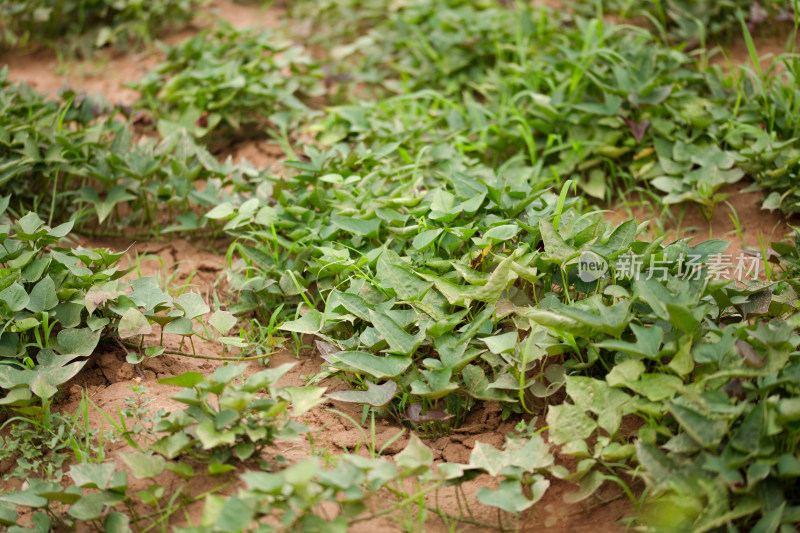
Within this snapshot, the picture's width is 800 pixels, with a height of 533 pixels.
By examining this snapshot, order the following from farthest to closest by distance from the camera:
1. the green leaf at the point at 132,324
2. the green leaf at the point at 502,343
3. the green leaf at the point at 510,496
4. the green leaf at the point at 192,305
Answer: the green leaf at the point at 192,305, the green leaf at the point at 132,324, the green leaf at the point at 502,343, the green leaf at the point at 510,496

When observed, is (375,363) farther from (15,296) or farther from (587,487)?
(15,296)

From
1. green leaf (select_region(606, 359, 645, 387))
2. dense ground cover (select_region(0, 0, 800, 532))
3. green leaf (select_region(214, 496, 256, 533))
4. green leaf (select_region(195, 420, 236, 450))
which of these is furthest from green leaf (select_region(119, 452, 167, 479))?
green leaf (select_region(606, 359, 645, 387))

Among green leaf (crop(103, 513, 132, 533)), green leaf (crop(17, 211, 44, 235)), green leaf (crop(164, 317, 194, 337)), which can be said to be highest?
green leaf (crop(17, 211, 44, 235))

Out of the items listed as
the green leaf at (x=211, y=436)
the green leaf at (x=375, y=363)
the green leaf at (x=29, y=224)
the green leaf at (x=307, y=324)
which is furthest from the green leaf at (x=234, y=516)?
the green leaf at (x=29, y=224)

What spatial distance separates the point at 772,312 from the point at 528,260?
70cm

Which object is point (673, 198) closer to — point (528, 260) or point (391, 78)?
point (528, 260)

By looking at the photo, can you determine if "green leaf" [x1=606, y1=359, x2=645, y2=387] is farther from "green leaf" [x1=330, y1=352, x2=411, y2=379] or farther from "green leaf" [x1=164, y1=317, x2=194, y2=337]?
"green leaf" [x1=164, y1=317, x2=194, y2=337]

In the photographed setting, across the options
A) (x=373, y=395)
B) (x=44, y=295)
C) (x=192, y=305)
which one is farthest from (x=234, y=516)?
(x=44, y=295)

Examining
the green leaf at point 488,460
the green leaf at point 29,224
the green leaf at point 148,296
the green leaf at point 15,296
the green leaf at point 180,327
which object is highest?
the green leaf at point 29,224

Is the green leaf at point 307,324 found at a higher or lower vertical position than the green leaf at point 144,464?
lower

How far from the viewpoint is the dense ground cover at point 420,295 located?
1438mm

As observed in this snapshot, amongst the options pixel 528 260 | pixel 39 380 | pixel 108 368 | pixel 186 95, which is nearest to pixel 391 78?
pixel 186 95

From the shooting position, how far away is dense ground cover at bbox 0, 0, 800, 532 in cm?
144

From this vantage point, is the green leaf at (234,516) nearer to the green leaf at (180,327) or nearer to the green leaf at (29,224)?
the green leaf at (180,327)
